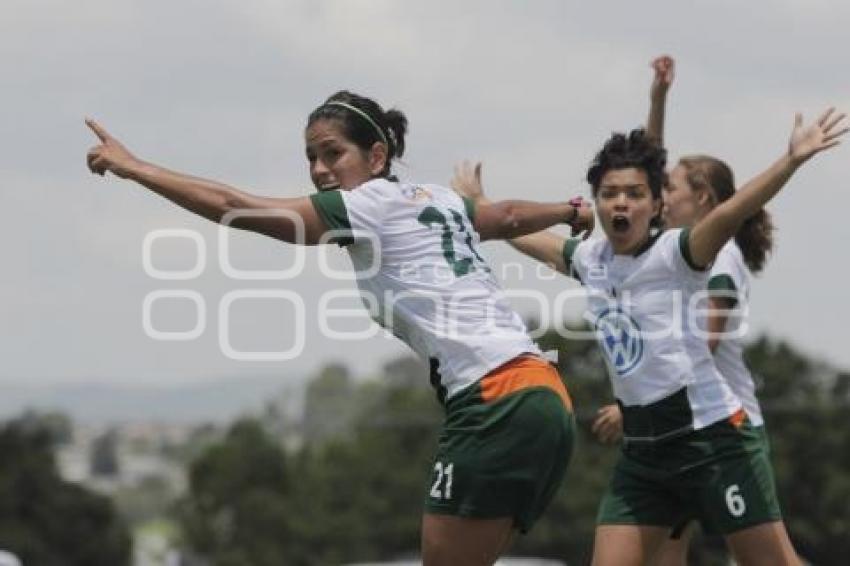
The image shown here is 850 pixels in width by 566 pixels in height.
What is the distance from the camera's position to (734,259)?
1261cm

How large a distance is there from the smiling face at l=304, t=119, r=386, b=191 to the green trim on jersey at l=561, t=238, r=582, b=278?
2.30m

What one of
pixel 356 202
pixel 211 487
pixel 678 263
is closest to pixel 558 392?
pixel 356 202

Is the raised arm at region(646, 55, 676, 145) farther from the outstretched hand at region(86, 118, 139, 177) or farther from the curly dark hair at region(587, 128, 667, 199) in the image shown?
the outstretched hand at region(86, 118, 139, 177)

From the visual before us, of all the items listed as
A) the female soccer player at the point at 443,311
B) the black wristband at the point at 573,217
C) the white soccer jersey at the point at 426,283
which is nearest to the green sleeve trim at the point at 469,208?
the female soccer player at the point at 443,311

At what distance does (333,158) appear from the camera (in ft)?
33.6

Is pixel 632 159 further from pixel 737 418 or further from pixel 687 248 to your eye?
pixel 737 418

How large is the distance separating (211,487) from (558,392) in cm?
11146

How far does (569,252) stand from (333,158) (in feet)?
7.94

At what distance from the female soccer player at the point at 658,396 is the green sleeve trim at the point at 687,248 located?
0.03 metres

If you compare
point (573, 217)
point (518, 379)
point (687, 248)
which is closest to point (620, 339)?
point (687, 248)

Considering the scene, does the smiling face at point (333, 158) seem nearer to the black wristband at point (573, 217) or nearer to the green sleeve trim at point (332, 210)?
the green sleeve trim at point (332, 210)

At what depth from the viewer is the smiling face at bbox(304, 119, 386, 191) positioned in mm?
10219

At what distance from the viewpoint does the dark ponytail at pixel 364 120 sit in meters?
10.2

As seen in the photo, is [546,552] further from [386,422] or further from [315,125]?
[315,125]
